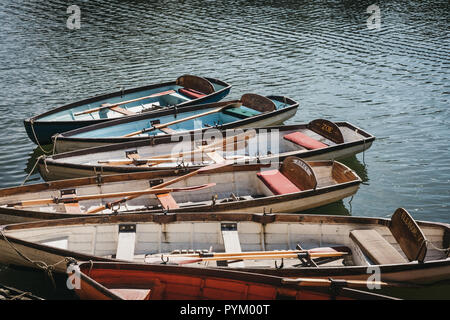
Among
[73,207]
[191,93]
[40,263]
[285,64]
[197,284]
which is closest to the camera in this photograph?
[197,284]

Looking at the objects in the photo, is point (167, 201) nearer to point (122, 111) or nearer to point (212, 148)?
point (212, 148)

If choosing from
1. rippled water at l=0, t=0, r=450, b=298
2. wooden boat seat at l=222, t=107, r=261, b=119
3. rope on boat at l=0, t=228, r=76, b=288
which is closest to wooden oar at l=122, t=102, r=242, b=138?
wooden boat seat at l=222, t=107, r=261, b=119

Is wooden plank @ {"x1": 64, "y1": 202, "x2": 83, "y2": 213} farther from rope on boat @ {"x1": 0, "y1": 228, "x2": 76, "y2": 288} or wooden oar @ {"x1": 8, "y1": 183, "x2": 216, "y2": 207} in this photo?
rope on boat @ {"x1": 0, "y1": 228, "x2": 76, "y2": 288}

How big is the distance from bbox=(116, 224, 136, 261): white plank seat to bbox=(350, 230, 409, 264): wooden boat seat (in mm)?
4913

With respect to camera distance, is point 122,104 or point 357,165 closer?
point 357,165

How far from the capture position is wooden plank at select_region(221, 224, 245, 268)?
1069 cm

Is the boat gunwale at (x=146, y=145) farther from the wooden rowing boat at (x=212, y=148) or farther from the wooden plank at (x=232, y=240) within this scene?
the wooden plank at (x=232, y=240)

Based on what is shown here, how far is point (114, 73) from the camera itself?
2636 centimetres

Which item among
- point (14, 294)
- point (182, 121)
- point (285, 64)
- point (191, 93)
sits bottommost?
point (14, 294)

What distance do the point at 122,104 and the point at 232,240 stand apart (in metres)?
10.4

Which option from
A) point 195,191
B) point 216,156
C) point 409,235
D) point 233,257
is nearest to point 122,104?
point 216,156

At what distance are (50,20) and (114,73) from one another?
13974 millimetres

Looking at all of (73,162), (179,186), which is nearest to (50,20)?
(73,162)

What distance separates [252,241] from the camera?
11281 mm
